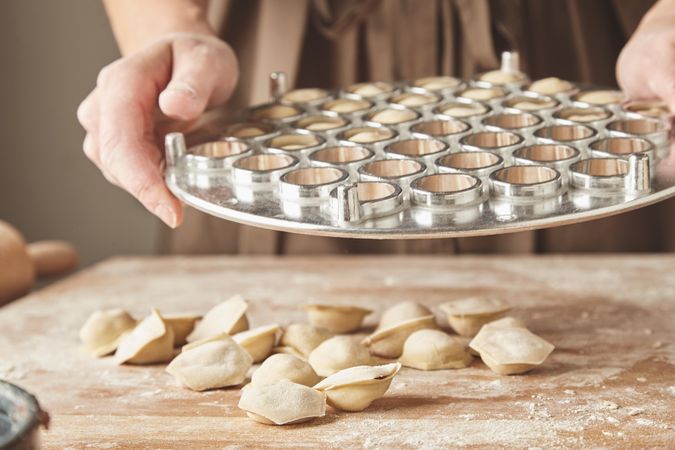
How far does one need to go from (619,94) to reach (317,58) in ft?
1.85

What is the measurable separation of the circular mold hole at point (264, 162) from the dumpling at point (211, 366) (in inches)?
8.1

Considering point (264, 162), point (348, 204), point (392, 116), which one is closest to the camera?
point (348, 204)

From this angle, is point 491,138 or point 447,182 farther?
point 491,138

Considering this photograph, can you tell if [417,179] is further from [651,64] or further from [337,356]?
Answer: [651,64]

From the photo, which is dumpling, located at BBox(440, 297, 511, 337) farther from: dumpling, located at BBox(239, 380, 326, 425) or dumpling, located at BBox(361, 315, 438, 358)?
dumpling, located at BBox(239, 380, 326, 425)

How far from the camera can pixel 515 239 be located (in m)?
1.67

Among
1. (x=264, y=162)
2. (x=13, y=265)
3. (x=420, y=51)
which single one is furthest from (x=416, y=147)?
(x=13, y=265)

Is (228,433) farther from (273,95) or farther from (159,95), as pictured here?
(273,95)

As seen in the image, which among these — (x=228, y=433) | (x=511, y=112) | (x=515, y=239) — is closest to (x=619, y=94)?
(x=511, y=112)

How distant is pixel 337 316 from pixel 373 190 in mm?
277

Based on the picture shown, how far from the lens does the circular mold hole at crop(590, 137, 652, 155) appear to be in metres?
1.10

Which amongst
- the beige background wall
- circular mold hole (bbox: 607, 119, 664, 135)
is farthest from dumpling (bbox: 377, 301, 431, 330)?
the beige background wall

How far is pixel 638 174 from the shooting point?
97 centimetres

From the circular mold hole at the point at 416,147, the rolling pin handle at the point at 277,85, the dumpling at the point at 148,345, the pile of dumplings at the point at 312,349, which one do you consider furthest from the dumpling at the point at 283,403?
the rolling pin handle at the point at 277,85
